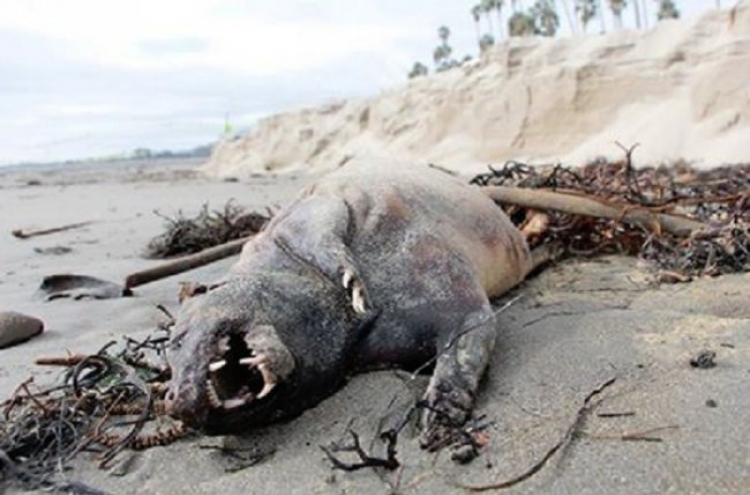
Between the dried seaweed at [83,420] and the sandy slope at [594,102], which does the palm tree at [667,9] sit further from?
the dried seaweed at [83,420]

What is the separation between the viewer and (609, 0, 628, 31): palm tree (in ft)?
196

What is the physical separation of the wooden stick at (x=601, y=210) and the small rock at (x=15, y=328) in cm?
264

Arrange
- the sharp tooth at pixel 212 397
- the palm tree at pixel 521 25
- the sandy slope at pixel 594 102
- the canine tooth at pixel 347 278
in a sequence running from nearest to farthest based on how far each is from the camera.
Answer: the sharp tooth at pixel 212 397
the canine tooth at pixel 347 278
the sandy slope at pixel 594 102
the palm tree at pixel 521 25

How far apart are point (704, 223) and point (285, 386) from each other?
10.4ft

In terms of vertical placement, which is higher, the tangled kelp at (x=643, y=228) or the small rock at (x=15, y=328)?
the small rock at (x=15, y=328)

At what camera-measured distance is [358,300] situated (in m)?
2.73

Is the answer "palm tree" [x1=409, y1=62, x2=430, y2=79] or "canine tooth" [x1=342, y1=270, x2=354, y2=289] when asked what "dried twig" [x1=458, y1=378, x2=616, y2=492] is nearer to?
"canine tooth" [x1=342, y1=270, x2=354, y2=289]

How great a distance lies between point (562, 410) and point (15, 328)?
8.44 feet

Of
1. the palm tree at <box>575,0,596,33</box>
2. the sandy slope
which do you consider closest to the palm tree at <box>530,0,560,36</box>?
the palm tree at <box>575,0,596,33</box>

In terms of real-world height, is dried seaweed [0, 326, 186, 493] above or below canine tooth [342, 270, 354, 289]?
below

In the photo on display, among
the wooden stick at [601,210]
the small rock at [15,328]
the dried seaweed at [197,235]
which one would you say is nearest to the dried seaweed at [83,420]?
the small rock at [15,328]

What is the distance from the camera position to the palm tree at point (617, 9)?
59.8 meters

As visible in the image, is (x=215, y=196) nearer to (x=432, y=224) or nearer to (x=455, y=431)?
(x=432, y=224)

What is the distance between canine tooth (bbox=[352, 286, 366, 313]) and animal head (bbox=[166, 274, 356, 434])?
0.38ft
